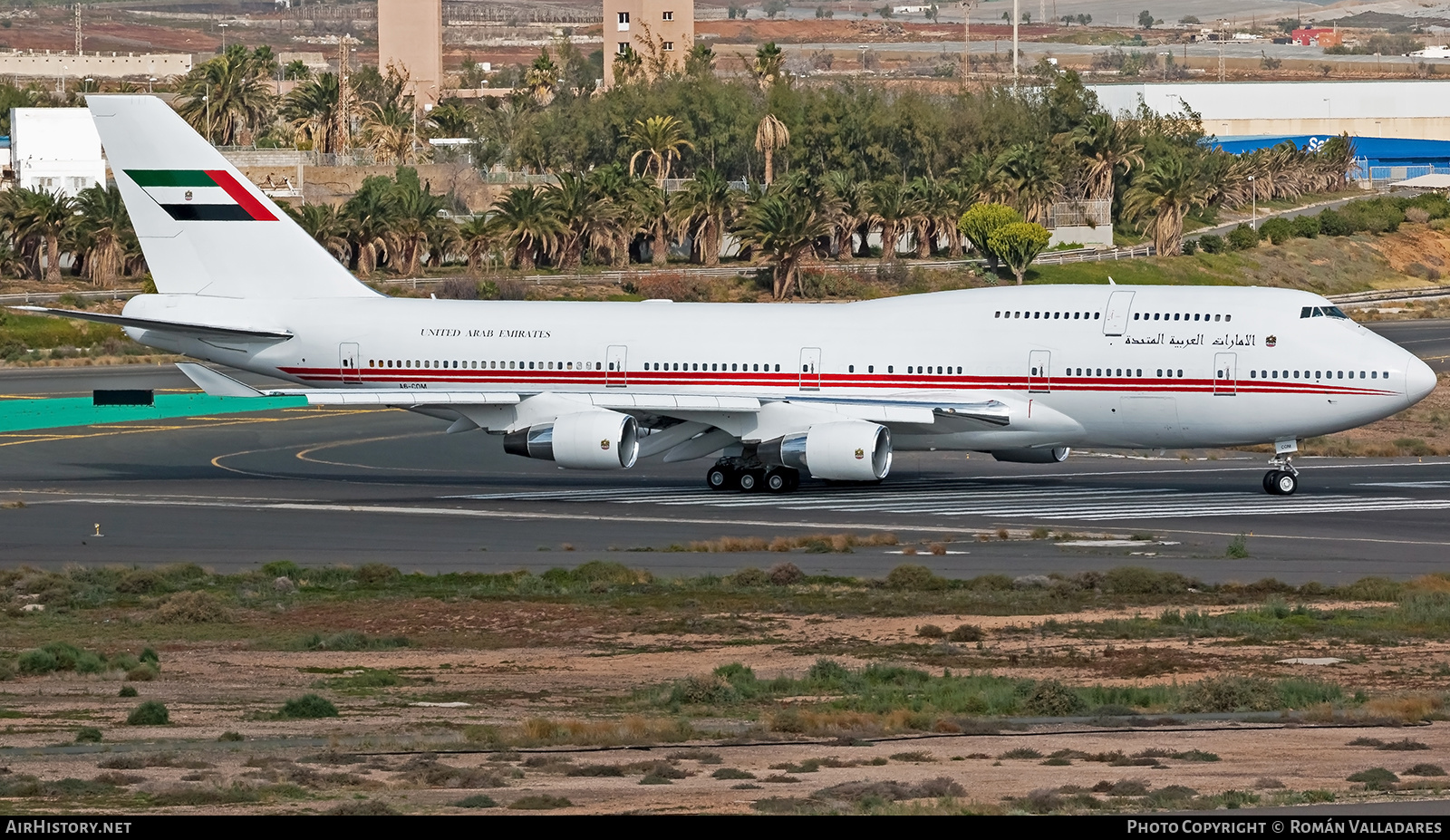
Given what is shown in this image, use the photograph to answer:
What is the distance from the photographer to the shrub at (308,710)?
A: 963 inches

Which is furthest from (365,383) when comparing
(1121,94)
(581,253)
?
(1121,94)

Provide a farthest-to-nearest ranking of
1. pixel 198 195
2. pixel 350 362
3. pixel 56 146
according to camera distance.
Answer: pixel 56 146, pixel 198 195, pixel 350 362

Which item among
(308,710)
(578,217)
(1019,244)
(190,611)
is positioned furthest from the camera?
(1019,244)

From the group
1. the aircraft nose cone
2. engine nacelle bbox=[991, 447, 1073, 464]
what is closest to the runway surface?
engine nacelle bbox=[991, 447, 1073, 464]

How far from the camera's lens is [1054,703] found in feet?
83.0

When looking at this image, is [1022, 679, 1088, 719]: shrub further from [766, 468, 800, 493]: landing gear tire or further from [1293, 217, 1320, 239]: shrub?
[1293, 217, 1320, 239]: shrub

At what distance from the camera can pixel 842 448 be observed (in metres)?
48.8

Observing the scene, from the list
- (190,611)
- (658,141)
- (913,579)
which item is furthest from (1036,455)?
(658,141)

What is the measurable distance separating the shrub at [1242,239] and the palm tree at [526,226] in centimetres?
4906

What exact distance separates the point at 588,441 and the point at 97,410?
27553 millimetres

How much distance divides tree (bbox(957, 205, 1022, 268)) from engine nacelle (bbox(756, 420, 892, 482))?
7515cm

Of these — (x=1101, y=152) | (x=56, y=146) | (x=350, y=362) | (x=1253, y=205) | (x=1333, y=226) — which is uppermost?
(x=1101, y=152)

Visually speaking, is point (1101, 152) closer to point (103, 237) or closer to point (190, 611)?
point (103, 237)
